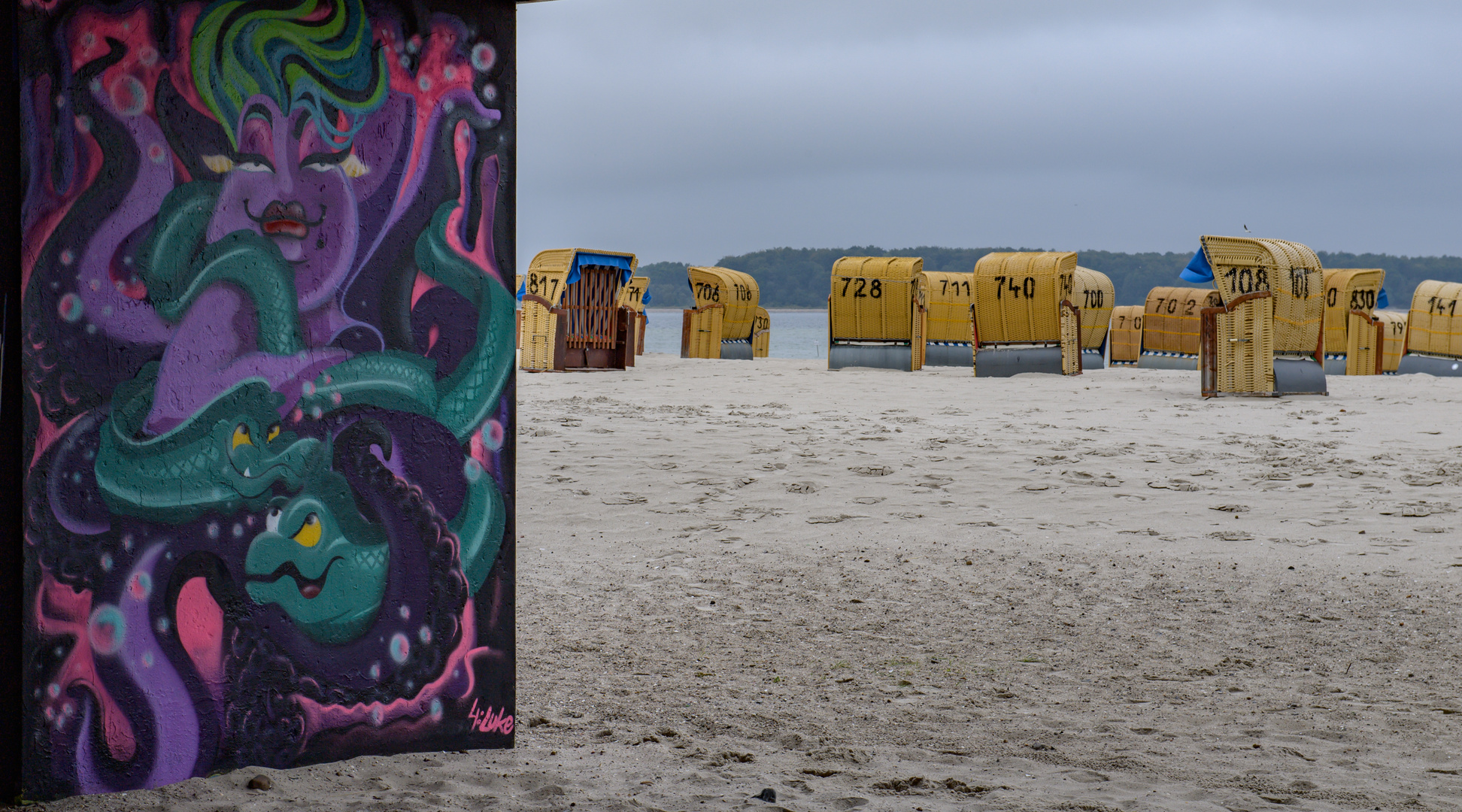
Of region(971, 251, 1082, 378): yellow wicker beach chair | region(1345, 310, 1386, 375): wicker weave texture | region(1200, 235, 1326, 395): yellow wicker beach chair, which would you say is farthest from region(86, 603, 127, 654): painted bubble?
region(1345, 310, 1386, 375): wicker weave texture

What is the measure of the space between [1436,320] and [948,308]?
9723 millimetres

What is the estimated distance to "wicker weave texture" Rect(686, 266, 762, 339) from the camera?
2752cm

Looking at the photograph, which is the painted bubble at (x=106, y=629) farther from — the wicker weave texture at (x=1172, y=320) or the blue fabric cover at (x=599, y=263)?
the wicker weave texture at (x=1172, y=320)

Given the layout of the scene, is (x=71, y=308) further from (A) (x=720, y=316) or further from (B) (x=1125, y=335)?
(B) (x=1125, y=335)

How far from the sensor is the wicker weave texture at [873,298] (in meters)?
19.8

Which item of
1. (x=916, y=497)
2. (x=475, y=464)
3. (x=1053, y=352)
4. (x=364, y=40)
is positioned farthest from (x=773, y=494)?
(x=1053, y=352)

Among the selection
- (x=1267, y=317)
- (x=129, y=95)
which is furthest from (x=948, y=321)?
(x=129, y=95)

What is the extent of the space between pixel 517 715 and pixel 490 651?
0.44 metres

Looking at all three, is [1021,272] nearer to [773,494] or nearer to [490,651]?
[773,494]

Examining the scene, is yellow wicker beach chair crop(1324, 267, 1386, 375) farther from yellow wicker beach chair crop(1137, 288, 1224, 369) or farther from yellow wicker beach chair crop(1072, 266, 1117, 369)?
yellow wicker beach chair crop(1072, 266, 1117, 369)

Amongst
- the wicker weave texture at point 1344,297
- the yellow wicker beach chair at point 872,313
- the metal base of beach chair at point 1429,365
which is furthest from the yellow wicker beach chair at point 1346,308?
the yellow wicker beach chair at point 872,313

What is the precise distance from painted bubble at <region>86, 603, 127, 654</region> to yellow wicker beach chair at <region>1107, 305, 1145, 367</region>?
1123 inches

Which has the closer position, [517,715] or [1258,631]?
[517,715]

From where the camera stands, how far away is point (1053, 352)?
18.2 meters
